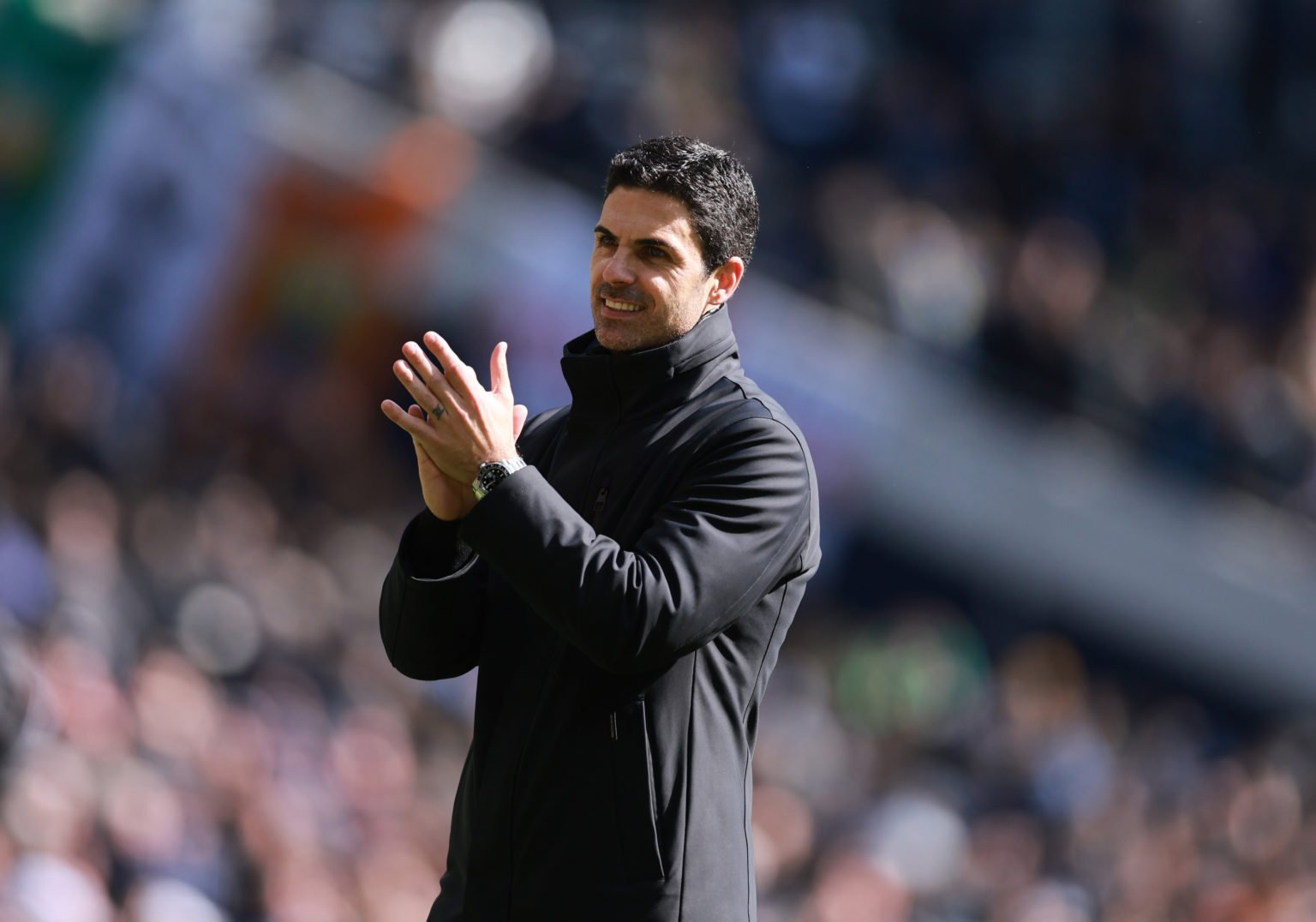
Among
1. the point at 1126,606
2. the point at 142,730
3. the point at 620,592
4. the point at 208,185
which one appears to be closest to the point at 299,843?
the point at 142,730

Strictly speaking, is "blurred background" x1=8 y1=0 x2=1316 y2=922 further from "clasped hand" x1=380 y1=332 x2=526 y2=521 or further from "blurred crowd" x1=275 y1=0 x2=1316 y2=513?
"clasped hand" x1=380 y1=332 x2=526 y2=521

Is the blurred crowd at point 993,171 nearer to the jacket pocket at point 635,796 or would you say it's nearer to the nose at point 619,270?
the nose at point 619,270

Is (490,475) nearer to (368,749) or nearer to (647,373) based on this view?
(647,373)

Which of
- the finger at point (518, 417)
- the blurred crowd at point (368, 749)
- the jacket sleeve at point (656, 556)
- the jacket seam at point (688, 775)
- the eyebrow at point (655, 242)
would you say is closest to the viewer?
Result: the jacket sleeve at point (656, 556)

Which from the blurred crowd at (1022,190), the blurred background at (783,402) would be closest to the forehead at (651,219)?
the blurred background at (783,402)

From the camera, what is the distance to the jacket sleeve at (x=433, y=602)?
7.96 ft

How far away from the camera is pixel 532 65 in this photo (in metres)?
11.5

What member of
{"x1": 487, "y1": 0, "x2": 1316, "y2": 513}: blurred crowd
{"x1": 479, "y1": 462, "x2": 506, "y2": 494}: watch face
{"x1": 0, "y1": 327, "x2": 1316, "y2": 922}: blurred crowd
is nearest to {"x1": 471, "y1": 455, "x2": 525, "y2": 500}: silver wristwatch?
{"x1": 479, "y1": 462, "x2": 506, "y2": 494}: watch face

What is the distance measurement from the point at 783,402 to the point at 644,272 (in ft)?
28.7

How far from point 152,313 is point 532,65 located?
278 cm

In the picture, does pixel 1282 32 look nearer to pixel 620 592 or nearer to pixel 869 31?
pixel 869 31

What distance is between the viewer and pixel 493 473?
228cm

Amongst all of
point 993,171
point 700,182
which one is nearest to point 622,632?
point 700,182

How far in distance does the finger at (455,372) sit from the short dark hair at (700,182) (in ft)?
1.10
